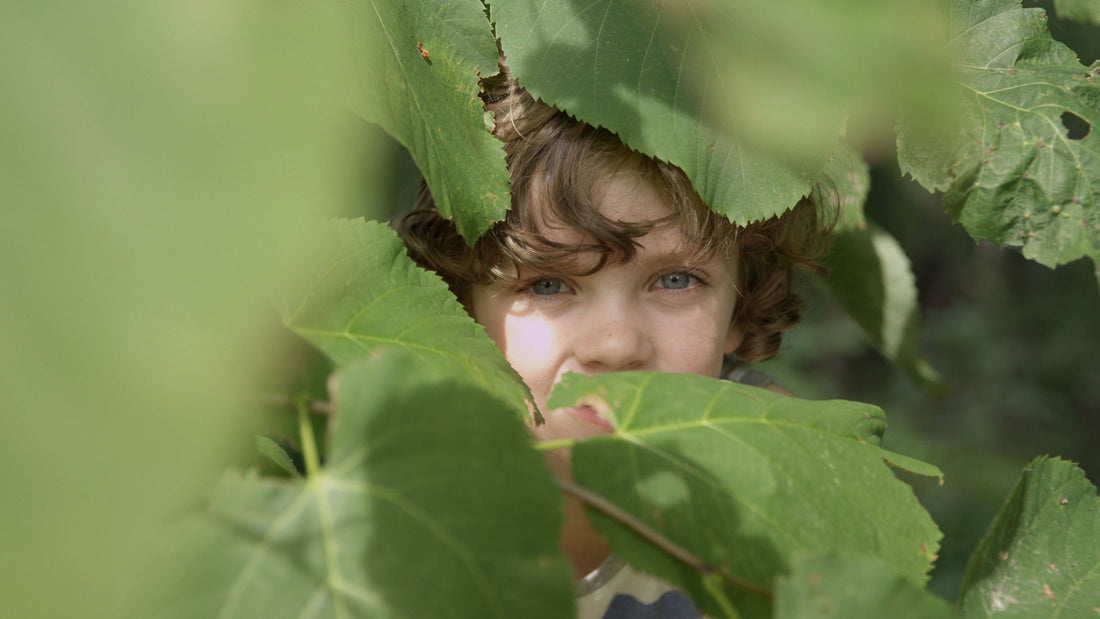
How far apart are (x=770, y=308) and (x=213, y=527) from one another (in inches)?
52.2

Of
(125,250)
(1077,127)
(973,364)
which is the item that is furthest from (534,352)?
(973,364)

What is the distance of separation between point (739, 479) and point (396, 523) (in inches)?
9.1

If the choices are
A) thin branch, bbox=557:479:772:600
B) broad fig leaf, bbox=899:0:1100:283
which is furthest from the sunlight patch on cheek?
thin branch, bbox=557:479:772:600

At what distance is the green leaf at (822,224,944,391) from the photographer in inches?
62.0

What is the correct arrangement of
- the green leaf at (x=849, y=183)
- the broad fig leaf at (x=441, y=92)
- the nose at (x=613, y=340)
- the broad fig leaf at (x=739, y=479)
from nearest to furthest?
the broad fig leaf at (x=739, y=479)
the broad fig leaf at (x=441, y=92)
the nose at (x=613, y=340)
the green leaf at (x=849, y=183)

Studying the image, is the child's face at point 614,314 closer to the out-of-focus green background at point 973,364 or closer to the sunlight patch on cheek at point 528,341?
the sunlight patch on cheek at point 528,341

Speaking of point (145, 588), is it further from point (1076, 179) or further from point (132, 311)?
point (1076, 179)

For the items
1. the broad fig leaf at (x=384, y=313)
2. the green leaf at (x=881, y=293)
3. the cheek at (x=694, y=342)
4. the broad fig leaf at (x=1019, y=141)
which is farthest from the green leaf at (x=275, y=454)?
the green leaf at (x=881, y=293)

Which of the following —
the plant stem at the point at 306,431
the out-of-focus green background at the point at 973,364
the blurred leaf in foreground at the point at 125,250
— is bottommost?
the out-of-focus green background at the point at 973,364

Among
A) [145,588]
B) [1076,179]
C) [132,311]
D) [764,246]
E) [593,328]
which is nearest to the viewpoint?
[132,311]

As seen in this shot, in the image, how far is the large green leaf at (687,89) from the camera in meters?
0.89

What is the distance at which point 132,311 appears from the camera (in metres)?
0.28

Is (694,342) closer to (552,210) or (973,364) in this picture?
(552,210)

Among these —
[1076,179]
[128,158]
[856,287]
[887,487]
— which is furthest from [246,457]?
[856,287]
